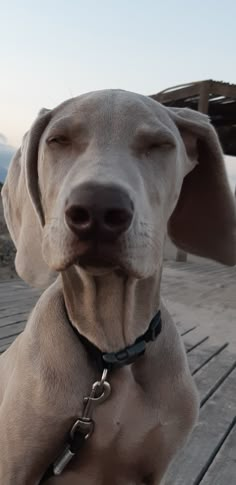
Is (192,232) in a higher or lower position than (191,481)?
higher

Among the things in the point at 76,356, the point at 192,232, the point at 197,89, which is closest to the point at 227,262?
the point at 192,232

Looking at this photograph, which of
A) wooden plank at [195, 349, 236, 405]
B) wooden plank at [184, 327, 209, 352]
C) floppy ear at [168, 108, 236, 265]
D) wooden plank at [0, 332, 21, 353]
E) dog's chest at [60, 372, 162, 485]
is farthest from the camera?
wooden plank at [184, 327, 209, 352]

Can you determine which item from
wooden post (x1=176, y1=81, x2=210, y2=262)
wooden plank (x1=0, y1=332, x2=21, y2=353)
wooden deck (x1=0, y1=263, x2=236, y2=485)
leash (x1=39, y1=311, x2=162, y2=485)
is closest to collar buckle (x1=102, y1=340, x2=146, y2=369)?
leash (x1=39, y1=311, x2=162, y2=485)

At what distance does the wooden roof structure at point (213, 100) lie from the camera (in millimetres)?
6176

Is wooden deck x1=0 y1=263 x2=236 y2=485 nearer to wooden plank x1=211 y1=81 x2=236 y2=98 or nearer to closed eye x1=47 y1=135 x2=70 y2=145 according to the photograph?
closed eye x1=47 y1=135 x2=70 y2=145

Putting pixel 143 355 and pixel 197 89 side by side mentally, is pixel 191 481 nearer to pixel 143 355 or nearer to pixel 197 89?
pixel 143 355

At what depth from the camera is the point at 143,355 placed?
4.82 feet

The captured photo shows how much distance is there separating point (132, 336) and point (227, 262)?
0.42 m

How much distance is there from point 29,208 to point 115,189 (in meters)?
0.46

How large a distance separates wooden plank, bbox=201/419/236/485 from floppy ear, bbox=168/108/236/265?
77 cm

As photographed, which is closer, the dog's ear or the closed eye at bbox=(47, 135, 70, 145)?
the closed eye at bbox=(47, 135, 70, 145)

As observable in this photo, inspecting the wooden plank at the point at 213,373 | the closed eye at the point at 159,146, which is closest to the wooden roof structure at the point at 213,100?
the wooden plank at the point at 213,373

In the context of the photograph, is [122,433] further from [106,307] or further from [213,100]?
[213,100]

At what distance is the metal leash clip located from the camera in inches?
52.4
